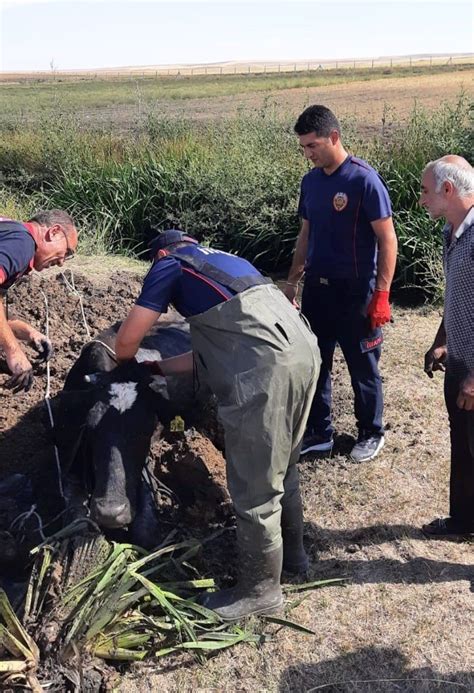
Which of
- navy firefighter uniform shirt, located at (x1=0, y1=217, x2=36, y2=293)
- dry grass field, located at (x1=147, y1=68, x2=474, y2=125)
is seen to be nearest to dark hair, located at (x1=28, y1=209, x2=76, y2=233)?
navy firefighter uniform shirt, located at (x1=0, y1=217, x2=36, y2=293)

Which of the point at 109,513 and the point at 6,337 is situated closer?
the point at 109,513

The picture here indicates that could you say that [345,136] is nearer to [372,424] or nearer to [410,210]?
[410,210]

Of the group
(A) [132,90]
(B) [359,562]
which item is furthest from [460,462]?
(A) [132,90]

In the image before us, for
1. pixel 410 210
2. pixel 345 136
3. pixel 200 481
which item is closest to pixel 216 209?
pixel 345 136

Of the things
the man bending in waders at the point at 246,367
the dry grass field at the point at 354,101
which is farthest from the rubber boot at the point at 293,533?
the dry grass field at the point at 354,101

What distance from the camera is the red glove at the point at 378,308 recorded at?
4324 mm

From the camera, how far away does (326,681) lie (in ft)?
9.95

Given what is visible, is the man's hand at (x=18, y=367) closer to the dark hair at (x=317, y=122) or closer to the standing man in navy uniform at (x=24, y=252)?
the standing man in navy uniform at (x=24, y=252)

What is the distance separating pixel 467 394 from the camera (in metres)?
3.30

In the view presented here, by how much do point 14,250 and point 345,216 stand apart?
77.8 inches

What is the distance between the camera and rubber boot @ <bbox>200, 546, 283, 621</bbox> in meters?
3.23

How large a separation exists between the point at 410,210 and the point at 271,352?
5968mm

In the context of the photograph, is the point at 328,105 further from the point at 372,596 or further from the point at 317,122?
the point at 372,596

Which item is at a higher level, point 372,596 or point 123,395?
point 123,395
